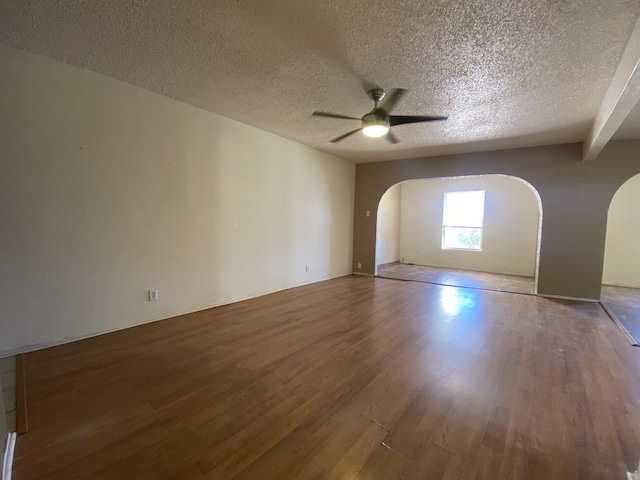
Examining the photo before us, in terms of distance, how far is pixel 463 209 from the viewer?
26.0 feet

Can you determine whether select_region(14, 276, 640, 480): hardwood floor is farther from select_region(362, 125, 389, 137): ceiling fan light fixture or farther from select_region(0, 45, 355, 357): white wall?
select_region(362, 125, 389, 137): ceiling fan light fixture

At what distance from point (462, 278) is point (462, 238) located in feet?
6.12

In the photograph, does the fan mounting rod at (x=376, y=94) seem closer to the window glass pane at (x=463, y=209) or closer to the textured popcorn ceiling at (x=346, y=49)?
the textured popcorn ceiling at (x=346, y=49)

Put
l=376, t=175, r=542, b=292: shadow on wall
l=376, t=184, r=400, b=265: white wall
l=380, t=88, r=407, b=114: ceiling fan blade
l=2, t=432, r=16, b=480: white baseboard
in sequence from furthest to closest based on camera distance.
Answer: l=376, t=184, r=400, b=265: white wall < l=376, t=175, r=542, b=292: shadow on wall < l=380, t=88, r=407, b=114: ceiling fan blade < l=2, t=432, r=16, b=480: white baseboard

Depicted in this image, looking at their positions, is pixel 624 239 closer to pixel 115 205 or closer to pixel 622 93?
pixel 622 93

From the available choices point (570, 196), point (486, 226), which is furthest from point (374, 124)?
point (486, 226)

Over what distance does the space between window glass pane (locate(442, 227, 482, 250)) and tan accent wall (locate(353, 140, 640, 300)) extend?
9.37 feet

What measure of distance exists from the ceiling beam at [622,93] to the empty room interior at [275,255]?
28mm

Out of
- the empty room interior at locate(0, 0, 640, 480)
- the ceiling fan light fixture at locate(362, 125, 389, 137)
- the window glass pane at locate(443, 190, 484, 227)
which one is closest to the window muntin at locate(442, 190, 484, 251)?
the window glass pane at locate(443, 190, 484, 227)

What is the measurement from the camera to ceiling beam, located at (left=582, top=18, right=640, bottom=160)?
1.94m

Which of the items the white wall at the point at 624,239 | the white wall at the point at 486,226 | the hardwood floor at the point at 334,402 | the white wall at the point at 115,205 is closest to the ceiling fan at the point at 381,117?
the white wall at the point at 115,205

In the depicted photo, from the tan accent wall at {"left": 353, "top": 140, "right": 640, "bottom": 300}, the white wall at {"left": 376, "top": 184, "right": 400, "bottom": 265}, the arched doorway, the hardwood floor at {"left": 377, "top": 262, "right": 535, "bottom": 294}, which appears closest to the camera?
the tan accent wall at {"left": 353, "top": 140, "right": 640, "bottom": 300}

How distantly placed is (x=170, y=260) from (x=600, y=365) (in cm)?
436

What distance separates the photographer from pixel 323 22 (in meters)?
1.95
